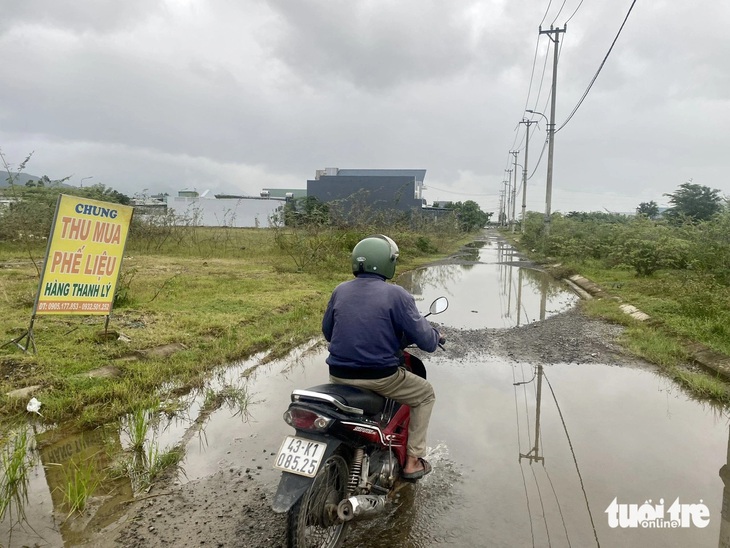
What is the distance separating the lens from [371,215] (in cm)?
2366

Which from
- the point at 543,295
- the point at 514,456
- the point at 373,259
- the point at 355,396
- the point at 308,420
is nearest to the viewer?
the point at 308,420

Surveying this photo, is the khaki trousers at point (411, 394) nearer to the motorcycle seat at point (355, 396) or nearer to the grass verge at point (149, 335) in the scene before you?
the motorcycle seat at point (355, 396)

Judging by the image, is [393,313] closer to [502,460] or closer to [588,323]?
[502,460]

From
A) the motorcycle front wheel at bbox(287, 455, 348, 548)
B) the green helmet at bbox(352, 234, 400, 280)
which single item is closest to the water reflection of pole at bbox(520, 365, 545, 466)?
the motorcycle front wheel at bbox(287, 455, 348, 548)

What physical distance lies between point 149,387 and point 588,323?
23.1ft

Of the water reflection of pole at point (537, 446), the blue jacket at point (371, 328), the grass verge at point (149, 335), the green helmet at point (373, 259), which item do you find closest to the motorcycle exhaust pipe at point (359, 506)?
the blue jacket at point (371, 328)

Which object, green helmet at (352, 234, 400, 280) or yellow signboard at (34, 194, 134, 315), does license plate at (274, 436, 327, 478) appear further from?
yellow signboard at (34, 194, 134, 315)

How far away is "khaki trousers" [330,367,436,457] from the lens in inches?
112

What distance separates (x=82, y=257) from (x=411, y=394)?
4.46m

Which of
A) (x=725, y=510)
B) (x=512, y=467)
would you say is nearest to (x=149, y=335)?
(x=512, y=467)

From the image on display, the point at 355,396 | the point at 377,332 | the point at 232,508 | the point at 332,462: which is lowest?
the point at 232,508

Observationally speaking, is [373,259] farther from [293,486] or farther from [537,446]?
[537,446]

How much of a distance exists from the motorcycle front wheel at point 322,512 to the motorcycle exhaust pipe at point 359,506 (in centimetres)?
6

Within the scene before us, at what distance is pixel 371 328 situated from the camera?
2768mm
